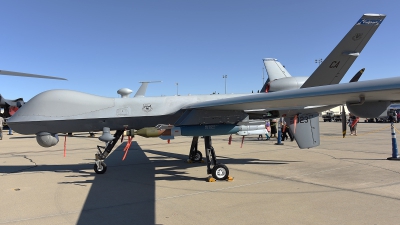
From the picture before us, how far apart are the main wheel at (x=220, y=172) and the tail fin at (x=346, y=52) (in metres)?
4.04

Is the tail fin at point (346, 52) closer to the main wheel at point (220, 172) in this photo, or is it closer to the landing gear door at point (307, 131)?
the landing gear door at point (307, 131)

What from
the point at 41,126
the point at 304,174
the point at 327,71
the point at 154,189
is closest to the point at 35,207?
the point at 154,189

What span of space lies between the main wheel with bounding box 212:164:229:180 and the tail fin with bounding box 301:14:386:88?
404 cm

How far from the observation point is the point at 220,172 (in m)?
8.27

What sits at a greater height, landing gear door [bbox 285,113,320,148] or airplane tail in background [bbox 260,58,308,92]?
airplane tail in background [bbox 260,58,308,92]

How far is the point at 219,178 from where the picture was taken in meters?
8.23

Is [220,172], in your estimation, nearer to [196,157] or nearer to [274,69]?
[196,157]

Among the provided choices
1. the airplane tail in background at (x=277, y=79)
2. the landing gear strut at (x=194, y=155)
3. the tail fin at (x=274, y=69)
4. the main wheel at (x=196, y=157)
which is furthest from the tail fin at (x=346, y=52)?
the main wheel at (x=196, y=157)

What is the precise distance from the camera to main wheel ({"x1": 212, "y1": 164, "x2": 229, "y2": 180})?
8.24m

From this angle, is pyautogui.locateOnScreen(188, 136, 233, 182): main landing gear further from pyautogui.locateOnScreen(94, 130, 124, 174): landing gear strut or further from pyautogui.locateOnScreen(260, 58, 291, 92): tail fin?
pyautogui.locateOnScreen(260, 58, 291, 92): tail fin

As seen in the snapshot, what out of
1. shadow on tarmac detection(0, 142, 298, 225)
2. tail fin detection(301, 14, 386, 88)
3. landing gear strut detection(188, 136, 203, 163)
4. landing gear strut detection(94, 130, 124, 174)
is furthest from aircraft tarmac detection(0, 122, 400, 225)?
tail fin detection(301, 14, 386, 88)

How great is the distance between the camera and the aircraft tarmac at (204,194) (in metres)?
5.21

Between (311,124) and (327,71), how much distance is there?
88.1 inches

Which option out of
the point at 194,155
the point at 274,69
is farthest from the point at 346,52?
the point at 194,155
